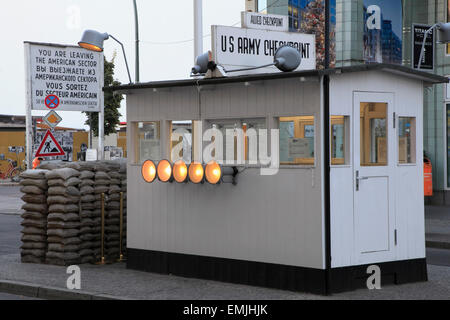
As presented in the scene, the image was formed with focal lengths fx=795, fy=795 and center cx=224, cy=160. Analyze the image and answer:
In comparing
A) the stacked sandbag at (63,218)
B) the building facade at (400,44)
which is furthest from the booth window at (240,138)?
the building facade at (400,44)

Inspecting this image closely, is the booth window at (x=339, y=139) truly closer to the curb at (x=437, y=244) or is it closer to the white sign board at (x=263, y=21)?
the white sign board at (x=263, y=21)

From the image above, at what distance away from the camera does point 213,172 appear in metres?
10.7

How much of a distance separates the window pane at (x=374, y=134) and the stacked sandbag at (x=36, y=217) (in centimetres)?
543

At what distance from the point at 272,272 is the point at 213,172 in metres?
1.56

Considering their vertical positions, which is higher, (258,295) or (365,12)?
(365,12)

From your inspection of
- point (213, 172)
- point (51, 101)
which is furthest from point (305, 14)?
point (213, 172)

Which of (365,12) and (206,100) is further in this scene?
(365,12)

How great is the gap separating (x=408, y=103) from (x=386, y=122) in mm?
527

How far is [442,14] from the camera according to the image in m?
25.3

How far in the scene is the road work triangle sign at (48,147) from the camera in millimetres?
18969
